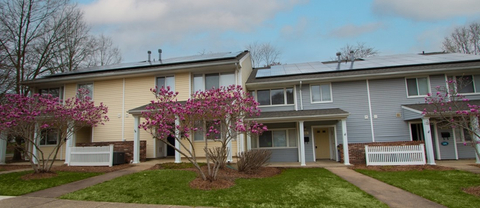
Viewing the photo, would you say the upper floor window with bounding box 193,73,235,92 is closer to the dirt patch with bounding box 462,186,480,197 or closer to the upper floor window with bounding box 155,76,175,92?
the upper floor window with bounding box 155,76,175,92

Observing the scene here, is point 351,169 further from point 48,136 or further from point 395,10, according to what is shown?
point 48,136

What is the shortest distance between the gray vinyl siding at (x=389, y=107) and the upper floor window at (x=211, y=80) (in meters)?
7.66

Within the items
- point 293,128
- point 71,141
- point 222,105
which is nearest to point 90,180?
point 222,105

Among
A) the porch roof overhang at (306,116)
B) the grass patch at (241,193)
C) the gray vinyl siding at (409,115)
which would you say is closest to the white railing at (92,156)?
the grass patch at (241,193)

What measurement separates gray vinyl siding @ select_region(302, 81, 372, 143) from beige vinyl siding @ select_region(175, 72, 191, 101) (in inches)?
252

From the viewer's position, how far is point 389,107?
541 inches

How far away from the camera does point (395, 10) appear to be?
17094 millimetres

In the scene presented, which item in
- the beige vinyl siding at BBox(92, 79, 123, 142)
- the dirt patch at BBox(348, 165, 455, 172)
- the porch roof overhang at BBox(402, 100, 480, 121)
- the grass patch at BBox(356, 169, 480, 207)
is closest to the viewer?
the grass patch at BBox(356, 169, 480, 207)

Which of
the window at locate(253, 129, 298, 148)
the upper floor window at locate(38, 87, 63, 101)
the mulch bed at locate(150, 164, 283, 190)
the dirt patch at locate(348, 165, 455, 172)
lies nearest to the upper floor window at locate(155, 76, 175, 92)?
the mulch bed at locate(150, 164, 283, 190)

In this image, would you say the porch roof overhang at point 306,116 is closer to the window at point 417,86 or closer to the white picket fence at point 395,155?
the white picket fence at point 395,155

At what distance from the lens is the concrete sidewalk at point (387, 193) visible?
5.86 m

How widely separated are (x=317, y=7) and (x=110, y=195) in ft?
35.9

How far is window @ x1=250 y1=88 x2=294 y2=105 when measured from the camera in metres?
14.8

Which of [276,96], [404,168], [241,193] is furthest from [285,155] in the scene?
[241,193]
